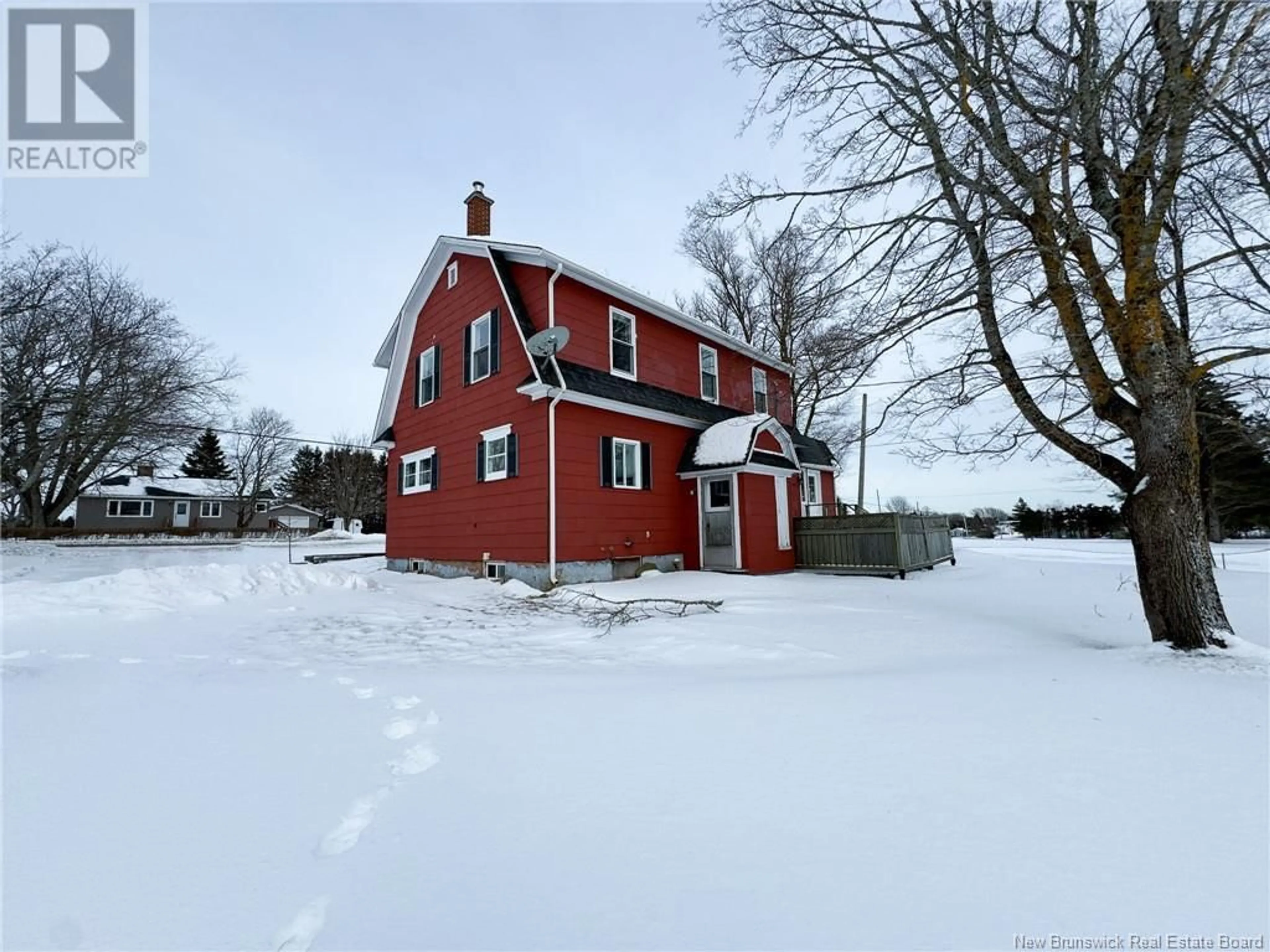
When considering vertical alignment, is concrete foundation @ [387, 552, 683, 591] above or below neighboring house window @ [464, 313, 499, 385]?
below

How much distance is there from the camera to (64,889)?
71.1 inches

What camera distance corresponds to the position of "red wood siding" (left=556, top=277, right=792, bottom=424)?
1137 cm

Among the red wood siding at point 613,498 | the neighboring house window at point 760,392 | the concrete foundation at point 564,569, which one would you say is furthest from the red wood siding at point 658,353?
the concrete foundation at point 564,569

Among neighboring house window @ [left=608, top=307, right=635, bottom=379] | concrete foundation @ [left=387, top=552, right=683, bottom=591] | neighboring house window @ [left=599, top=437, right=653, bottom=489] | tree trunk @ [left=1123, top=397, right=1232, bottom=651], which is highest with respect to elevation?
neighboring house window @ [left=608, top=307, right=635, bottom=379]

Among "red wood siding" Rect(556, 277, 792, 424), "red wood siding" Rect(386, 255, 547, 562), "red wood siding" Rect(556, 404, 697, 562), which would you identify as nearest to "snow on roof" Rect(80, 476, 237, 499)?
"red wood siding" Rect(386, 255, 547, 562)

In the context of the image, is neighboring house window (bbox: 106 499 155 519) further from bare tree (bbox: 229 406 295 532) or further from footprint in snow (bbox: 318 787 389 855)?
footprint in snow (bbox: 318 787 389 855)

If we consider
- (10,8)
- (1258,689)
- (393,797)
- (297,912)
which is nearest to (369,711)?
(393,797)

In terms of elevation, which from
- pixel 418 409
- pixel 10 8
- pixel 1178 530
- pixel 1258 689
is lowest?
pixel 1258 689

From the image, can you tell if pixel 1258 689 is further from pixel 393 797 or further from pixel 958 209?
pixel 393 797

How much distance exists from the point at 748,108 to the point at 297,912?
27.2 feet

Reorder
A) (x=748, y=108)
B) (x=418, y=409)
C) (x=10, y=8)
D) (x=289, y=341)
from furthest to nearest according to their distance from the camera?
(x=289, y=341), (x=418, y=409), (x=10, y=8), (x=748, y=108)

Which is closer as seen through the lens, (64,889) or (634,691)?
(64,889)

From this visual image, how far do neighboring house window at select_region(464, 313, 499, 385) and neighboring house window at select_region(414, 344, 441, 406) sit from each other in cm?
151

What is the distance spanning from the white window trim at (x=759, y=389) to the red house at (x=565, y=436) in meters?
1.74
